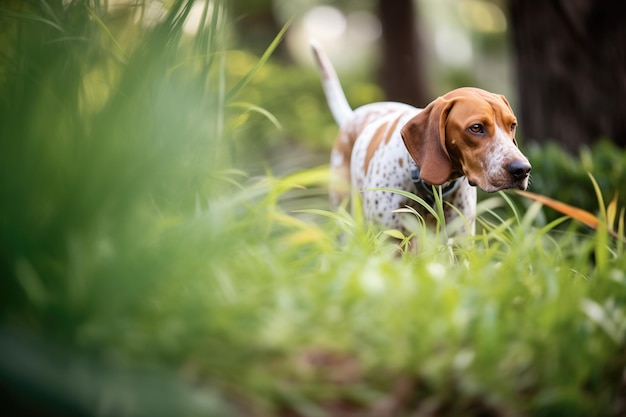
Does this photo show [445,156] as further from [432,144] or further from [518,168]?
[518,168]

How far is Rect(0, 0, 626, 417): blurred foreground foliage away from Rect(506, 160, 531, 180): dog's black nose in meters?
0.58

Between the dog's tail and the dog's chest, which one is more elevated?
the dog's tail

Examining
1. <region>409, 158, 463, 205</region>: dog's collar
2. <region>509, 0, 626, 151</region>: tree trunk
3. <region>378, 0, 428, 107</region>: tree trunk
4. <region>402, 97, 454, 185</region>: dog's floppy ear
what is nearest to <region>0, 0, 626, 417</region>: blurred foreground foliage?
<region>402, 97, 454, 185</region>: dog's floppy ear

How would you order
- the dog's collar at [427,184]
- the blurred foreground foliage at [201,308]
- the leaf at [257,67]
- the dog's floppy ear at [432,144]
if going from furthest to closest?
the dog's collar at [427,184] < the dog's floppy ear at [432,144] < the leaf at [257,67] < the blurred foreground foliage at [201,308]

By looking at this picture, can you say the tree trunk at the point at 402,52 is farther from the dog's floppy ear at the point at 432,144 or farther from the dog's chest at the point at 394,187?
the dog's floppy ear at the point at 432,144

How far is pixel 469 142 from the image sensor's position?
120 inches

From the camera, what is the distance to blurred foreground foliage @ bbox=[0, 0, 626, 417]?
1887 mm

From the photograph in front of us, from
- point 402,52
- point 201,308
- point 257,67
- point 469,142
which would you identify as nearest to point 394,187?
point 469,142

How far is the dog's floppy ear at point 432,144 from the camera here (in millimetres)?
3113

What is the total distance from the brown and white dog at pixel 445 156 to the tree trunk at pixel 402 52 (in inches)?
334

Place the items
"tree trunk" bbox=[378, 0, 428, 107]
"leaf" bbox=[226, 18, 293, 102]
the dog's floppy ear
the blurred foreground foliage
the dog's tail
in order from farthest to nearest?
"tree trunk" bbox=[378, 0, 428, 107] → the dog's tail → the dog's floppy ear → "leaf" bbox=[226, 18, 293, 102] → the blurred foreground foliage

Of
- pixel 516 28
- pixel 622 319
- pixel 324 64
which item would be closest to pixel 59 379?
pixel 622 319

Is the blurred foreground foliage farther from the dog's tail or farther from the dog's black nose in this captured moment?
the dog's tail

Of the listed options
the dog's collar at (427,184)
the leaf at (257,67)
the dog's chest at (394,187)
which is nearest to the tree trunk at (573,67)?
the dog's chest at (394,187)
